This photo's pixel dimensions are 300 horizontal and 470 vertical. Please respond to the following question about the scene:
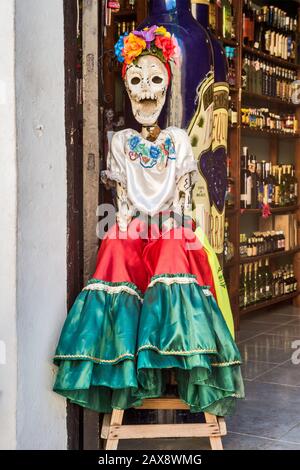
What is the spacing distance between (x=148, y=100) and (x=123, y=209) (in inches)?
16.6

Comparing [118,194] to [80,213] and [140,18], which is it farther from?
[140,18]

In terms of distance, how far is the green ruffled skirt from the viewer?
2.46 metres

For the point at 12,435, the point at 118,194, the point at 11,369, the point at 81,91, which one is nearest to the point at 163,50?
the point at 81,91

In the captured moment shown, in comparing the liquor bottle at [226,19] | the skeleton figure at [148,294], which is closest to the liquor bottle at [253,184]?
the liquor bottle at [226,19]

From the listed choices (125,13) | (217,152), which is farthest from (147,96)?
(125,13)

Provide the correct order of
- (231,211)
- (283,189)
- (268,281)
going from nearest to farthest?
1. (231,211)
2. (268,281)
3. (283,189)

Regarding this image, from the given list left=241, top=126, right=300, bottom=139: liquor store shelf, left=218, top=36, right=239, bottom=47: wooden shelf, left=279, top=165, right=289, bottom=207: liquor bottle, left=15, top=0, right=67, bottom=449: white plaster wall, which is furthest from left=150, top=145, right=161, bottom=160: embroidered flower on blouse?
left=279, top=165, right=289, bottom=207: liquor bottle

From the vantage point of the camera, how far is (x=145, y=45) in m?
2.73

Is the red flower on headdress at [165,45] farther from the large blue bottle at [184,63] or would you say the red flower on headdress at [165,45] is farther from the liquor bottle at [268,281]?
the liquor bottle at [268,281]

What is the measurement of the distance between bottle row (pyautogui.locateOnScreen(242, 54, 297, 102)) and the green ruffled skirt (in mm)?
3648

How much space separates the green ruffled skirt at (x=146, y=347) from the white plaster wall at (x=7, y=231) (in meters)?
0.23

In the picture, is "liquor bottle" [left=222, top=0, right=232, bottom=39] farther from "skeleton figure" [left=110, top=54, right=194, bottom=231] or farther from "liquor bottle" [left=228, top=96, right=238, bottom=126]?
"skeleton figure" [left=110, top=54, right=194, bottom=231]

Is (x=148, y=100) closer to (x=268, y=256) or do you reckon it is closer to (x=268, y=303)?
(x=268, y=256)

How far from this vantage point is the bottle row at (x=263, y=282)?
608cm
